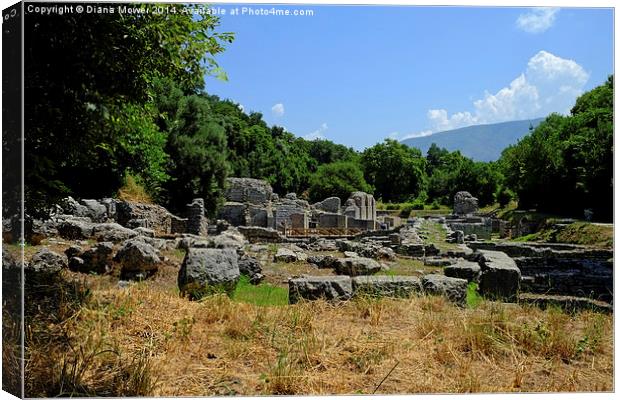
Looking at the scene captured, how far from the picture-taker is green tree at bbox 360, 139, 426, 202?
6.76m

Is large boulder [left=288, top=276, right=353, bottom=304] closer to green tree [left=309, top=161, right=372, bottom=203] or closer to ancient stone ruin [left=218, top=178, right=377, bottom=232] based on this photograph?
green tree [left=309, top=161, right=372, bottom=203]

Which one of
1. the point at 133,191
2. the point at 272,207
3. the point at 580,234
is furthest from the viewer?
the point at 272,207

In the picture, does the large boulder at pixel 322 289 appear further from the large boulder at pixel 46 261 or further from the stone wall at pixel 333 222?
the stone wall at pixel 333 222


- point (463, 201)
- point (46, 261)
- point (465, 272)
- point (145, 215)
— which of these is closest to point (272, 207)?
point (145, 215)

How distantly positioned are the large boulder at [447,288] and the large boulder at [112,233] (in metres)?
5.14

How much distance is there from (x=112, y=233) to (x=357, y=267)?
4132 millimetres

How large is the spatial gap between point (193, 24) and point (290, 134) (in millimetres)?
1833

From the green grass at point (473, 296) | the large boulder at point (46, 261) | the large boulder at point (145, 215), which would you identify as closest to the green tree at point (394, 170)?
the green grass at point (473, 296)

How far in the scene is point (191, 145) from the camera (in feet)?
30.6

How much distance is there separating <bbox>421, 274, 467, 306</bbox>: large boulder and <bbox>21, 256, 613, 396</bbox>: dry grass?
2.27ft

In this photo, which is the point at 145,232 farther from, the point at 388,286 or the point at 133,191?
the point at 388,286

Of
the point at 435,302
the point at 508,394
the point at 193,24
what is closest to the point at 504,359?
the point at 508,394

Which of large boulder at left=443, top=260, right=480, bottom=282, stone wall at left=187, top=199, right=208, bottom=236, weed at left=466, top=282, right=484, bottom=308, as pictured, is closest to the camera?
weed at left=466, top=282, right=484, bottom=308

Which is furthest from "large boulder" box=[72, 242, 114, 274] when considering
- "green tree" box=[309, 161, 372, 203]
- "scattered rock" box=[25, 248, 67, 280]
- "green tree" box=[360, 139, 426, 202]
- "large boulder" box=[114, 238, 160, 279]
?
"green tree" box=[360, 139, 426, 202]
